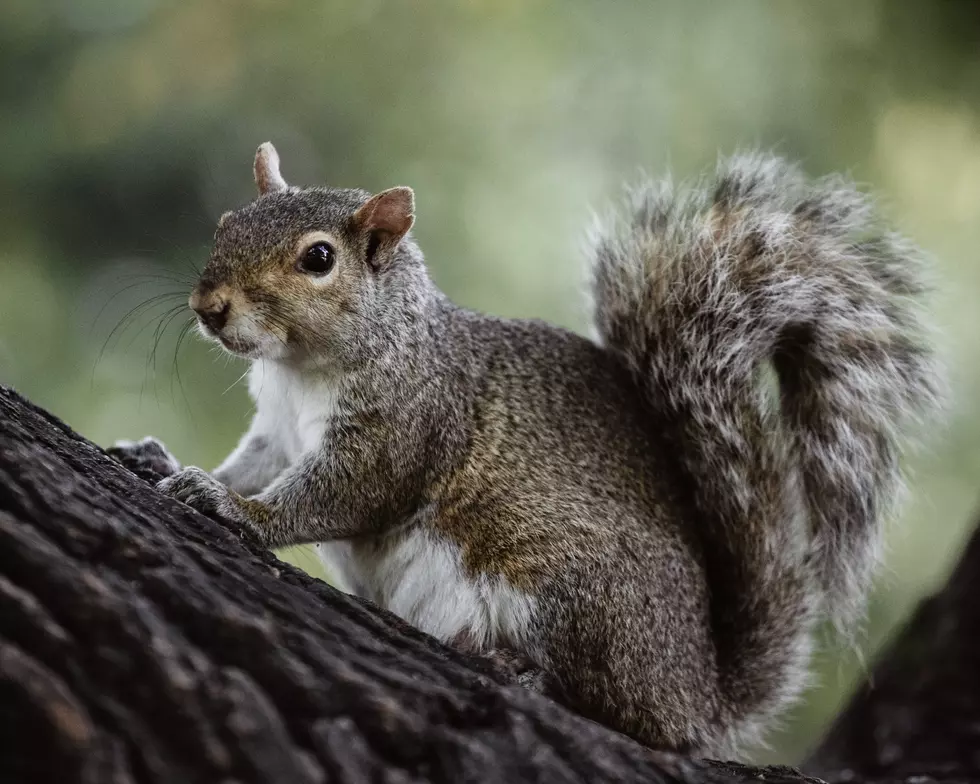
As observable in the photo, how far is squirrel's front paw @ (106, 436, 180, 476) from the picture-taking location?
2.23 metres

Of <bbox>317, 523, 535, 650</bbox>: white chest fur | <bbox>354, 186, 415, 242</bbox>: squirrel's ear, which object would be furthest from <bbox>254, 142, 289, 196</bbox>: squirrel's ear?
<bbox>317, 523, 535, 650</bbox>: white chest fur

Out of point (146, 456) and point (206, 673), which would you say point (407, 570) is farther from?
point (206, 673)

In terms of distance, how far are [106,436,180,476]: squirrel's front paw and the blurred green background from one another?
0.93 metres

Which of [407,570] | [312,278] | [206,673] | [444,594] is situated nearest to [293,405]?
[312,278]

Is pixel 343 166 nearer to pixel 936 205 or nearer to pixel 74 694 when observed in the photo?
pixel 936 205

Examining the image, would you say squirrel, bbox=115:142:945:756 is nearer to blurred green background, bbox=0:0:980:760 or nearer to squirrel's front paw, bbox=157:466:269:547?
squirrel's front paw, bbox=157:466:269:547

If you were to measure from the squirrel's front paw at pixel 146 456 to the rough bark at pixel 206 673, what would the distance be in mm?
504

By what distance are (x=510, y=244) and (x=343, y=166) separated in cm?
74

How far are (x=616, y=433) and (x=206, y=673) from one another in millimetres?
1357

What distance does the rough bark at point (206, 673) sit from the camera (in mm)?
1133

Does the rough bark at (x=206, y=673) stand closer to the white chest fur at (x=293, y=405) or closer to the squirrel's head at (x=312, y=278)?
the squirrel's head at (x=312, y=278)

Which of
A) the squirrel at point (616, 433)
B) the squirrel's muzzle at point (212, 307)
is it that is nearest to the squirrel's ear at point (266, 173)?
the squirrel at point (616, 433)

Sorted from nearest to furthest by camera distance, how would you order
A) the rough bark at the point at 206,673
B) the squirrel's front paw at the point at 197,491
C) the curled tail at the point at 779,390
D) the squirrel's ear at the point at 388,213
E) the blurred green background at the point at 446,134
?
the rough bark at the point at 206,673, the squirrel's front paw at the point at 197,491, the squirrel's ear at the point at 388,213, the curled tail at the point at 779,390, the blurred green background at the point at 446,134

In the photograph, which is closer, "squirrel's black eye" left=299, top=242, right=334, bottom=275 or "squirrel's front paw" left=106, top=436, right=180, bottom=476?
"squirrel's black eye" left=299, top=242, right=334, bottom=275
